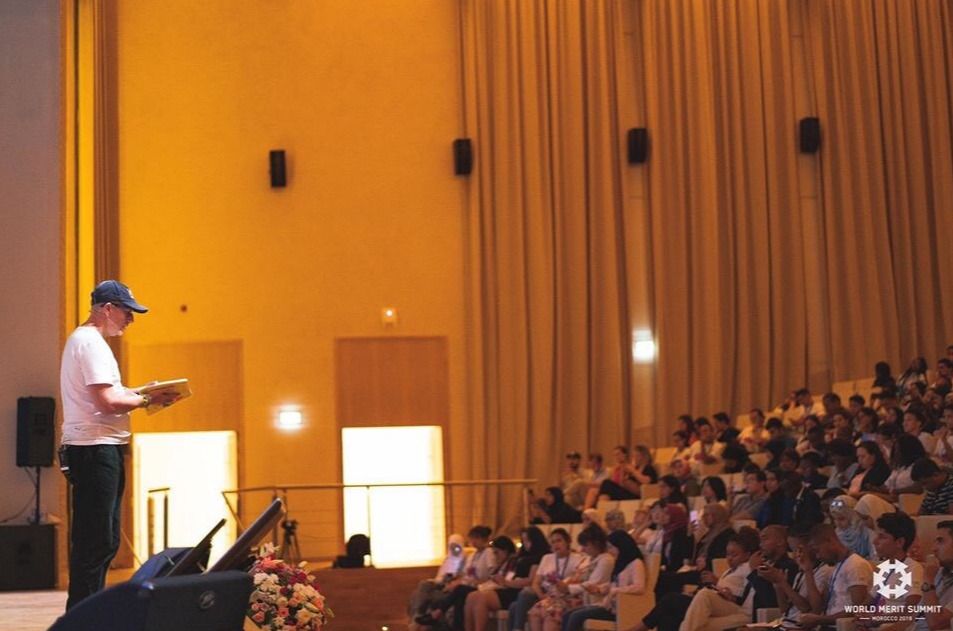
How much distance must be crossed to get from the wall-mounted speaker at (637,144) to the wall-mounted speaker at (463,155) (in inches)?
70.7

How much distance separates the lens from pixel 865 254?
15.3 m

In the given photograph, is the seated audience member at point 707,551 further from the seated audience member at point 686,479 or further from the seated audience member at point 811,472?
the seated audience member at point 686,479

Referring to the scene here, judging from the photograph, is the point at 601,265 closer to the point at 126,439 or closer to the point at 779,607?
the point at 779,607

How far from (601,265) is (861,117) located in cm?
338

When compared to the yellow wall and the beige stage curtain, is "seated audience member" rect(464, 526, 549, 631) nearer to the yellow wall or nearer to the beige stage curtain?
the beige stage curtain

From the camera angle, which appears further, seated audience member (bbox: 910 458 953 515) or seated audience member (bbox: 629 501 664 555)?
seated audience member (bbox: 629 501 664 555)

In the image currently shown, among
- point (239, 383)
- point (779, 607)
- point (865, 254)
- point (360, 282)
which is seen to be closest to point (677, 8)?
point (865, 254)

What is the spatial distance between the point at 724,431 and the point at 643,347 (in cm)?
296

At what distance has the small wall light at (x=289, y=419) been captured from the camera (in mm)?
15078

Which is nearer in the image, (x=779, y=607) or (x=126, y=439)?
(x=126, y=439)

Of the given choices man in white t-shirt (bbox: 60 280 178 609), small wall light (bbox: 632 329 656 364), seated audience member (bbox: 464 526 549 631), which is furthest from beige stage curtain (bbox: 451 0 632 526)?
man in white t-shirt (bbox: 60 280 178 609)

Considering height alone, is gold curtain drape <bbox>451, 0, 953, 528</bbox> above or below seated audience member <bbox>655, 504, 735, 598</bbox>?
above

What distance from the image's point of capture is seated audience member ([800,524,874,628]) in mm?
6168

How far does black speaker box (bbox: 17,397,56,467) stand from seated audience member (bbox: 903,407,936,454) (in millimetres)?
5759
